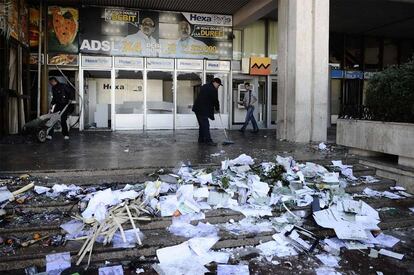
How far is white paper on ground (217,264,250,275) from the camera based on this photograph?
3.85 metres

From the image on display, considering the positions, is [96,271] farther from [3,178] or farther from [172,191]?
[3,178]

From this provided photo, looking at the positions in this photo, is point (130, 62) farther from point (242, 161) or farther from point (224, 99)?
point (242, 161)

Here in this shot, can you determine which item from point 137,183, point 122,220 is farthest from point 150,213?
point 137,183

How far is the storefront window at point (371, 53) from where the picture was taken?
1927 centimetres

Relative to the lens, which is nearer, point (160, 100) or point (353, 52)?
point (160, 100)

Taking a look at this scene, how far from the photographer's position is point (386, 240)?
15.7 ft

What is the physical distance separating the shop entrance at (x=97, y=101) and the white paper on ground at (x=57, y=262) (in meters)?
11.6

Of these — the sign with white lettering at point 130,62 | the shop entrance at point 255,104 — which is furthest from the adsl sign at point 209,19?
the sign with white lettering at point 130,62

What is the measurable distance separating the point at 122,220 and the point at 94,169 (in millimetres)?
1707

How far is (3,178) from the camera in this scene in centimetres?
554

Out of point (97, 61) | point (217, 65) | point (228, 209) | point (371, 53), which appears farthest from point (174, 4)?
point (228, 209)

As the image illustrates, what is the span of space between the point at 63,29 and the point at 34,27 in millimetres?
982

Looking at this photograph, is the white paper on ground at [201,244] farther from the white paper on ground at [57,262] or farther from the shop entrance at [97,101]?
the shop entrance at [97,101]

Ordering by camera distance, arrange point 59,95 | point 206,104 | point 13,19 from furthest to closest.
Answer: point 13,19
point 59,95
point 206,104
